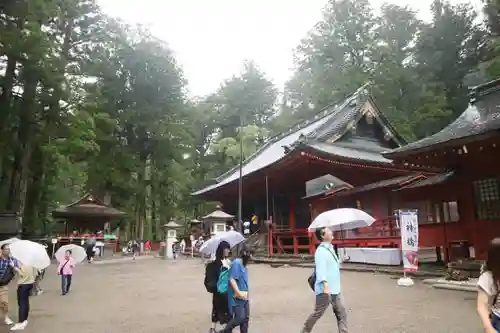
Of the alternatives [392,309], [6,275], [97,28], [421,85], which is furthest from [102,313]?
[421,85]

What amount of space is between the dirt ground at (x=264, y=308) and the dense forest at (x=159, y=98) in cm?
1008

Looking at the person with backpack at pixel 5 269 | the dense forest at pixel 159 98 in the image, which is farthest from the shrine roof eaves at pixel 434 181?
the dense forest at pixel 159 98

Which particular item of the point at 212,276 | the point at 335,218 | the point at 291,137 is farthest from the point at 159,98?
the point at 212,276

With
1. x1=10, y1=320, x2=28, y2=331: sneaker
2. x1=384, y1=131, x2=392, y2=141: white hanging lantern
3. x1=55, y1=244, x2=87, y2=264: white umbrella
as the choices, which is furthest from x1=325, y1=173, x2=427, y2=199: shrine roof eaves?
x1=10, y1=320, x2=28, y2=331: sneaker

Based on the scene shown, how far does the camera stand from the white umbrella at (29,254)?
7.92 m

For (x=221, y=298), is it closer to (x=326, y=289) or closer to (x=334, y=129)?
(x=326, y=289)

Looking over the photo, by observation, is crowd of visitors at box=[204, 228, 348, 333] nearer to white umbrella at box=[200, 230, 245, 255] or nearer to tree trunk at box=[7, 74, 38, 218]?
white umbrella at box=[200, 230, 245, 255]

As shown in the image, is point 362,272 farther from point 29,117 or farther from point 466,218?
point 29,117

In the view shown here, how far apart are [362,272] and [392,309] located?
232 inches

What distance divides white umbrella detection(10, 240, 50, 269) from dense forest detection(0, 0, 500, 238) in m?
11.4

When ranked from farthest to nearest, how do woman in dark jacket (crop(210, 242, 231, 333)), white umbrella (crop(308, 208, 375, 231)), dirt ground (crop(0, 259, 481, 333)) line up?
white umbrella (crop(308, 208, 375, 231)) → dirt ground (crop(0, 259, 481, 333)) → woman in dark jacket (crop(210, 242, 231, 333))

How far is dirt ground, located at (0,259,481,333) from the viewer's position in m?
7.00

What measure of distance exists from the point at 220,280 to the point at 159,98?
3594 centimetres

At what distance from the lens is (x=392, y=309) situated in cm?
804
